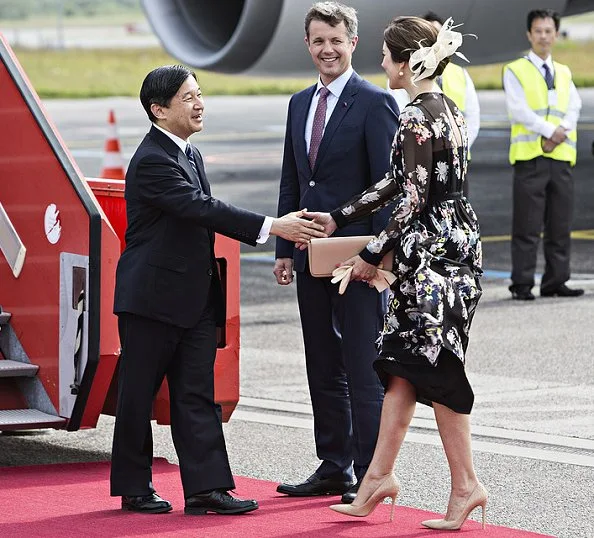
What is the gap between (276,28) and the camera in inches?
440

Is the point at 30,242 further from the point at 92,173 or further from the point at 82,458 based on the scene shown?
the point at 92,173

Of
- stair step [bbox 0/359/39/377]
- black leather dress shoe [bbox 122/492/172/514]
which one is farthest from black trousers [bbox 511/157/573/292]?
black leather dress shoe [bbox 122/492/172/514]

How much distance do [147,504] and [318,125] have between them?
1394mm

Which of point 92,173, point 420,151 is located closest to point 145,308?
point 420,151

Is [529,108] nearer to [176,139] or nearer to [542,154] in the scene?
[542,154]

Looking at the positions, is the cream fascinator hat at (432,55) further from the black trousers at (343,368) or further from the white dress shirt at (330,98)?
the black trousers at (343,368)

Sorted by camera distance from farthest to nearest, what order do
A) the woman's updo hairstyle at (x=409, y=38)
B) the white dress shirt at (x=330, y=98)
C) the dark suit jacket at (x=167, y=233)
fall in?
the white dress shirt at (x=330, y=98), the dark suit jacket at (x=167, y=233), the woman's updo hairstyle at (x=409, y=38)

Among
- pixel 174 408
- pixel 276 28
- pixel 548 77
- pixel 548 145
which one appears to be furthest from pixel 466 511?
pixel 276 28

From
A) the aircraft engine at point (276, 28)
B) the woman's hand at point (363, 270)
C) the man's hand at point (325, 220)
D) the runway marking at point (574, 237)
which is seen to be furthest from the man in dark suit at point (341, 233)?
the runway marking at point (574, 237)

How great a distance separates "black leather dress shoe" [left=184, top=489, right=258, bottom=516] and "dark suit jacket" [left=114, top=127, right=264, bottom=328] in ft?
1.80

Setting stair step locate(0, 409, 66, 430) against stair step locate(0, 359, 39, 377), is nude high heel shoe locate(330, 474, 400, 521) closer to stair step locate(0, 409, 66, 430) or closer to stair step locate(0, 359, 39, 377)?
stair step locate(0, 409, 66, 430)

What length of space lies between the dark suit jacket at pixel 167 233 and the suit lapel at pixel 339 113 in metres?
0.39

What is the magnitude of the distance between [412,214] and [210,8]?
7585 mm

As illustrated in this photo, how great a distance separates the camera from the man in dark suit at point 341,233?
201 inches
